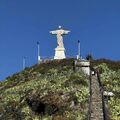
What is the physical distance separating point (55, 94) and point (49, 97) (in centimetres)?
108

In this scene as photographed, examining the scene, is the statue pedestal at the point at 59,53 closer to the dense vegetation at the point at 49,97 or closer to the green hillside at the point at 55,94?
the green hillside at the point at 55,94

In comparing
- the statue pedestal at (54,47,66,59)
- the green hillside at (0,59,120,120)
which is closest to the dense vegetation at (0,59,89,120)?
the green hillside at (0,59,120,120)

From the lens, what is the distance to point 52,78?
75.2m

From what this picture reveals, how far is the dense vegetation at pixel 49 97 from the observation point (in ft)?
204

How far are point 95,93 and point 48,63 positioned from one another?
82.3 ft

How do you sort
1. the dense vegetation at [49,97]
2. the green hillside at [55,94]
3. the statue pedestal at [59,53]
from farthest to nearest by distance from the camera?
1. the statue pedestal at [59,53]
2. the dense vegetation at [49,97]
3. the green hillside at [55,94]

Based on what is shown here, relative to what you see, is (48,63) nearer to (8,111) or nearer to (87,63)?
(87,63)

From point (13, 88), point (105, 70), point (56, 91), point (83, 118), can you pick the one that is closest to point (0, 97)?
point (13, 88)

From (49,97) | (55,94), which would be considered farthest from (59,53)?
(49,97)

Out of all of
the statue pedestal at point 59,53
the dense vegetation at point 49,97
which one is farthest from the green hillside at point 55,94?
the statue pedestal at point 59,53

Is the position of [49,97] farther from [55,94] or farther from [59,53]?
[59,53]

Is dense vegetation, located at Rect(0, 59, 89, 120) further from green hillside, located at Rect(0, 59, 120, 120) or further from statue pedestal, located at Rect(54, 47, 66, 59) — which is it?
statue pedestal, located at Rect(54, 47, 66, 59)

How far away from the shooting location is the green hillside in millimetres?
62125

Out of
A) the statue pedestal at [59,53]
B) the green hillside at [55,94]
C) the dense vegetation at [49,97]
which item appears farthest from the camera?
the statue pedestal at [59,53]
